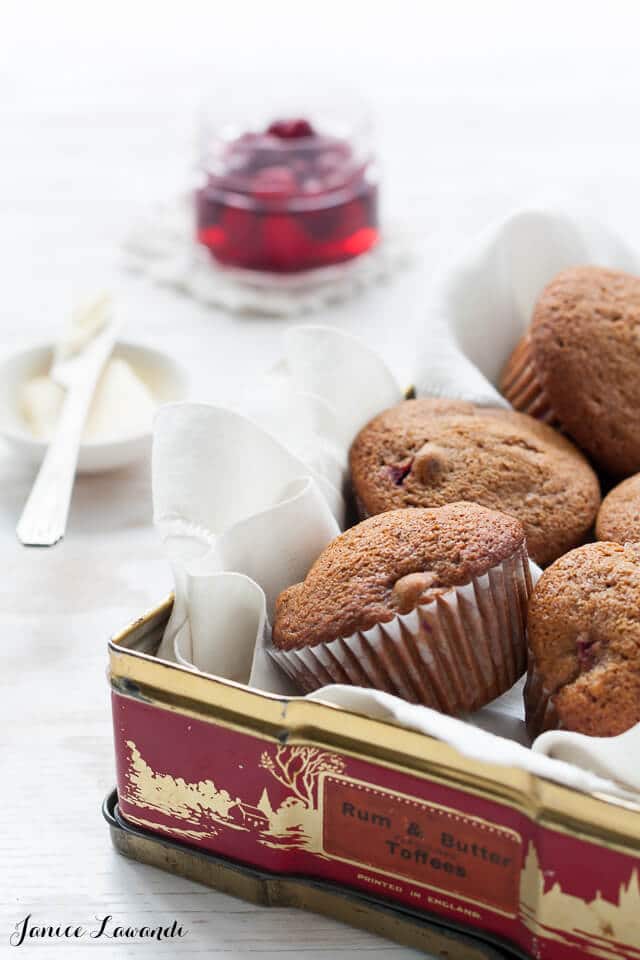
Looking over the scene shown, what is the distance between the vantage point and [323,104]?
2.19 m

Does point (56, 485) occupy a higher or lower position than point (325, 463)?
lower

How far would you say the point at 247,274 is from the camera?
203cm

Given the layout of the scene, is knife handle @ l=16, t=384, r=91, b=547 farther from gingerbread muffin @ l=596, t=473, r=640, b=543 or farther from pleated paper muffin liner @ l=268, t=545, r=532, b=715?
gingerbread muffin @ l=596, t=473, r=640, b=543

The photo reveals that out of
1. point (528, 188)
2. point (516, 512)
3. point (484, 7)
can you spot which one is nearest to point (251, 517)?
point (516, 512)

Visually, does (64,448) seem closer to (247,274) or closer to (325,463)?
(325,463)

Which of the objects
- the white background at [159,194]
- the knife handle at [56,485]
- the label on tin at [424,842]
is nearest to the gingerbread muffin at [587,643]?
the label on tin at [424,842]

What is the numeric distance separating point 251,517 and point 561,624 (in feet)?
0.86

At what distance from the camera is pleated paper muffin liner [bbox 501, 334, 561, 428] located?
1307 millimetres

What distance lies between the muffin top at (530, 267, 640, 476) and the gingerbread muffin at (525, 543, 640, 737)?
0.26 meters

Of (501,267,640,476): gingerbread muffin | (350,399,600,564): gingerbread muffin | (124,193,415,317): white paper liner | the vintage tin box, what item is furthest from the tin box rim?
(124,193,415,317): white paper liner

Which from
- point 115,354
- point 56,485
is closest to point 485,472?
point 56,485

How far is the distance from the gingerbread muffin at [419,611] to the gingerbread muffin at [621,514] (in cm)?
13

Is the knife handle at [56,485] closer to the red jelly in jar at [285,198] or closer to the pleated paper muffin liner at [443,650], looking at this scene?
the pleated paper muffin liner at [443,650]

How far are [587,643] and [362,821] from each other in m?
0.20
